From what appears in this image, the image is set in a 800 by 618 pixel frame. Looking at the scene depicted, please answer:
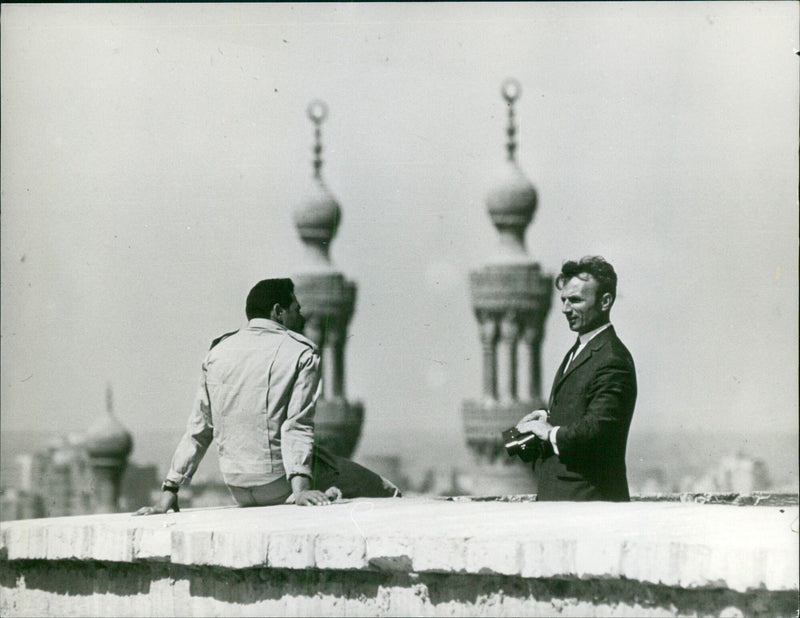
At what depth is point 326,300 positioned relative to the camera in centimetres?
4647

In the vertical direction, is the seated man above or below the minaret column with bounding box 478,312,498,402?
below

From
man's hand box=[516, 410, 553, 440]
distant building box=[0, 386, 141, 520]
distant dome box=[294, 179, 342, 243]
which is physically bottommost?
man's hand box=[516, 410, 553, 440]

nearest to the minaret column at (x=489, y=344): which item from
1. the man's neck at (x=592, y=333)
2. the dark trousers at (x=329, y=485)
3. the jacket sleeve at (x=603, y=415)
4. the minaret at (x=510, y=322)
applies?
the minaret at (x=510, y=322)

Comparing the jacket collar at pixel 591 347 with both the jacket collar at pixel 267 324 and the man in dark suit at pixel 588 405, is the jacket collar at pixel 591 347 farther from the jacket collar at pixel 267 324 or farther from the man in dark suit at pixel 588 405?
the jacket collar at pixel 267 324

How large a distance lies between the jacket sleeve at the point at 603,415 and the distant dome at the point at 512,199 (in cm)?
4283

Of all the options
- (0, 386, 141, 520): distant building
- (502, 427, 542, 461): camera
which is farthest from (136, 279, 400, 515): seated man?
(0, 386, 141, 520): distant building

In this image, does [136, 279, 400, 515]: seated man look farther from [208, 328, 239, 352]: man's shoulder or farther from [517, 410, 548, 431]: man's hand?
[517, 410, 548, 431]: man's hand

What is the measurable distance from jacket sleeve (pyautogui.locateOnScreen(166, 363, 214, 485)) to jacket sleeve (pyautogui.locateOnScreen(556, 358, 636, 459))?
160cm

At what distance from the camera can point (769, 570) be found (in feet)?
15.9

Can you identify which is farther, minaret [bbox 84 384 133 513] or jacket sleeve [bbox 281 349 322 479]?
minaret [bbox 84 384 133 513]

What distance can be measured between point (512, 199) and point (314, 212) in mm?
7683

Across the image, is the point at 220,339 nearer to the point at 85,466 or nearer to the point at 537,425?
the point at 537,425

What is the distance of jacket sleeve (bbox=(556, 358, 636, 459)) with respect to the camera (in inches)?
239

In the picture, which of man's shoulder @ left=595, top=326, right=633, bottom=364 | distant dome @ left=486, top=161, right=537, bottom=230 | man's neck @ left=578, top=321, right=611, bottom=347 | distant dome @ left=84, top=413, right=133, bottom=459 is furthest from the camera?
distant dome @ left=84, top=413, right=133, bottom=459
